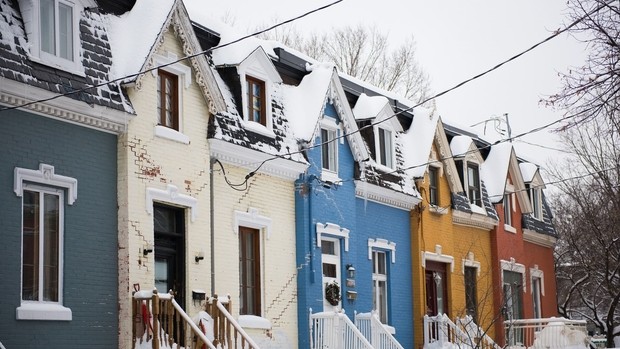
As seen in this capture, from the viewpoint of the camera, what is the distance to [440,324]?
89.2ft

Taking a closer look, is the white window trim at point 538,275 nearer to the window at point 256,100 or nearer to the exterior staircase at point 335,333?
the exterior staircase at point 335,333

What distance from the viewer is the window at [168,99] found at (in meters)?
19.4

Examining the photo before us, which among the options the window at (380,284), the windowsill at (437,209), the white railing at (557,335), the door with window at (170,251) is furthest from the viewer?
the white railing at (557,335)

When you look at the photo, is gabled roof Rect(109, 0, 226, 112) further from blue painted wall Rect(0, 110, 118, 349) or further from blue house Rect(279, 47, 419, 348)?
blue house Rect(279, 47, 419, 348)

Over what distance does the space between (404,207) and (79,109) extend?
12887 mm

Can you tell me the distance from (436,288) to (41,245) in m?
15.3

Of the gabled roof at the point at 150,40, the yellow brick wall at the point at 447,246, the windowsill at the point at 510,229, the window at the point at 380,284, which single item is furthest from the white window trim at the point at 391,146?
the gabled roof at the point at 150,40

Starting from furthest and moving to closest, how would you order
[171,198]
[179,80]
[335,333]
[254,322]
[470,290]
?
[470,290]
[335,333]
[254,322]
[179,80]
[171,198]

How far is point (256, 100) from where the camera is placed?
888 inches

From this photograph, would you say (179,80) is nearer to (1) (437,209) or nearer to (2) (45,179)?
(2) (45,179)

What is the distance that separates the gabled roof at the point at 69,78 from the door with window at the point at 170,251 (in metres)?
2.15

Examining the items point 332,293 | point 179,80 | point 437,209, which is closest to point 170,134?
point 179,80

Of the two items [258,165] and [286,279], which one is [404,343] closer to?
[286,279]

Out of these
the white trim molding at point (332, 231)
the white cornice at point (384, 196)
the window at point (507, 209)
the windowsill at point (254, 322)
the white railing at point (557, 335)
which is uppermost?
the window at point (507, 209)
